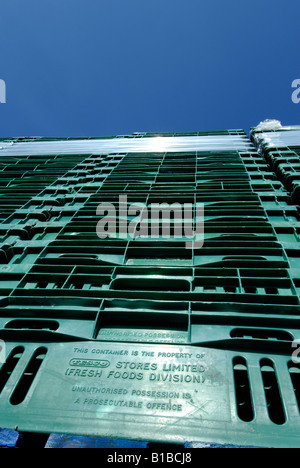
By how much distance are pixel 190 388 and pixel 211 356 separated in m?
0.42

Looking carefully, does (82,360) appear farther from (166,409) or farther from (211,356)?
(211,356)

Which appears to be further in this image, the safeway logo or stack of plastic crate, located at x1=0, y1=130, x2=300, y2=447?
the safeway logo

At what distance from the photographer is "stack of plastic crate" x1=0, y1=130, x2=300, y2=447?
2709mm

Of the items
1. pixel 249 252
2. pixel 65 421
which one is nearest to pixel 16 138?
pixel 249 252

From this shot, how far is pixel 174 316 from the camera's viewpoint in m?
3.71
